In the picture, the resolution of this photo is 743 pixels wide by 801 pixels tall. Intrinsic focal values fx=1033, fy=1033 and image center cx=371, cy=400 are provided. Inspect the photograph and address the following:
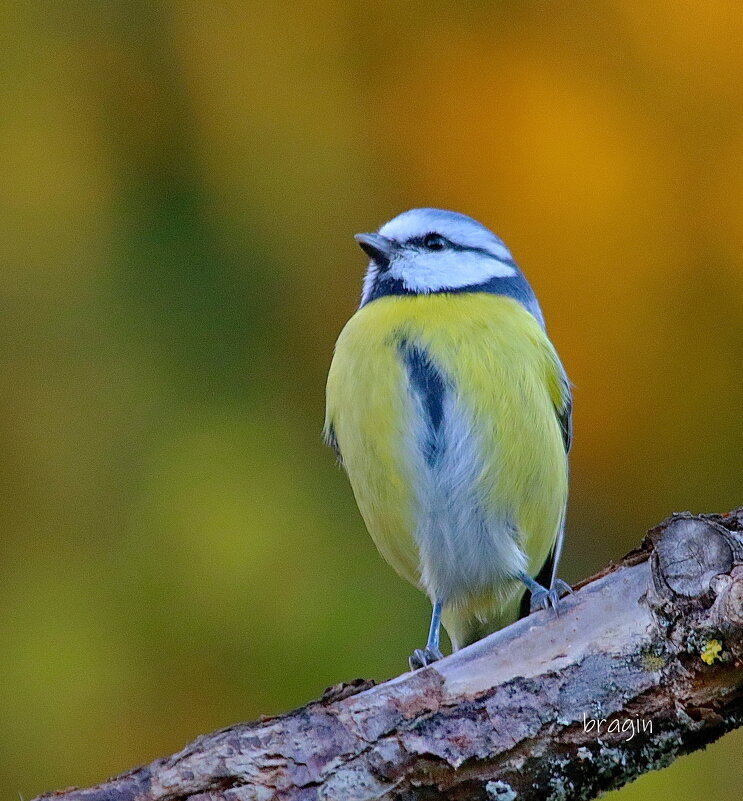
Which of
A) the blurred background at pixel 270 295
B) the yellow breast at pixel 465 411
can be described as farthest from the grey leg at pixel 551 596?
the blurred background at pixel 270 295

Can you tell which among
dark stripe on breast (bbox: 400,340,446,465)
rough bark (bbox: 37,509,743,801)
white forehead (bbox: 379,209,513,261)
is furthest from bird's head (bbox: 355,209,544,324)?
rough bark (bbox: 37,509,743,801)

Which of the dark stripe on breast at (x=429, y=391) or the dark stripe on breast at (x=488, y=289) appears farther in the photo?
the dark stripe on breast at (x=488, y=289)

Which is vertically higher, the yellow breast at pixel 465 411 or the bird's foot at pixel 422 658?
the yellow breast at pixel 465 411

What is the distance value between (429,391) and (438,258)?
1.83 feet

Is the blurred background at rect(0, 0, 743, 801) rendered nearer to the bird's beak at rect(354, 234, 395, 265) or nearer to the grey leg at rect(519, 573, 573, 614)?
the bird's beak at rect(354, 234, 395, 265)

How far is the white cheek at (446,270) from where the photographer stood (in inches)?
112

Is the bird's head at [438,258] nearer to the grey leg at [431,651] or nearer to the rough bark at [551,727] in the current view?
the grey leg at [431,651]

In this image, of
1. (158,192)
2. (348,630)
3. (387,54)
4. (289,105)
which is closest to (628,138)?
(387,54)

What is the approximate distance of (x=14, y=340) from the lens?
3.61m

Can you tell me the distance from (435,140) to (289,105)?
0.56 meters

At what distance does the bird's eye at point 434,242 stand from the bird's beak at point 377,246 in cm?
9

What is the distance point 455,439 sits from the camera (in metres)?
2.50

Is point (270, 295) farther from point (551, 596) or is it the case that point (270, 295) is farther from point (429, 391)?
point (551, 596)

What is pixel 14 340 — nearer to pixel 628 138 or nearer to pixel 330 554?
pixel 330 554
